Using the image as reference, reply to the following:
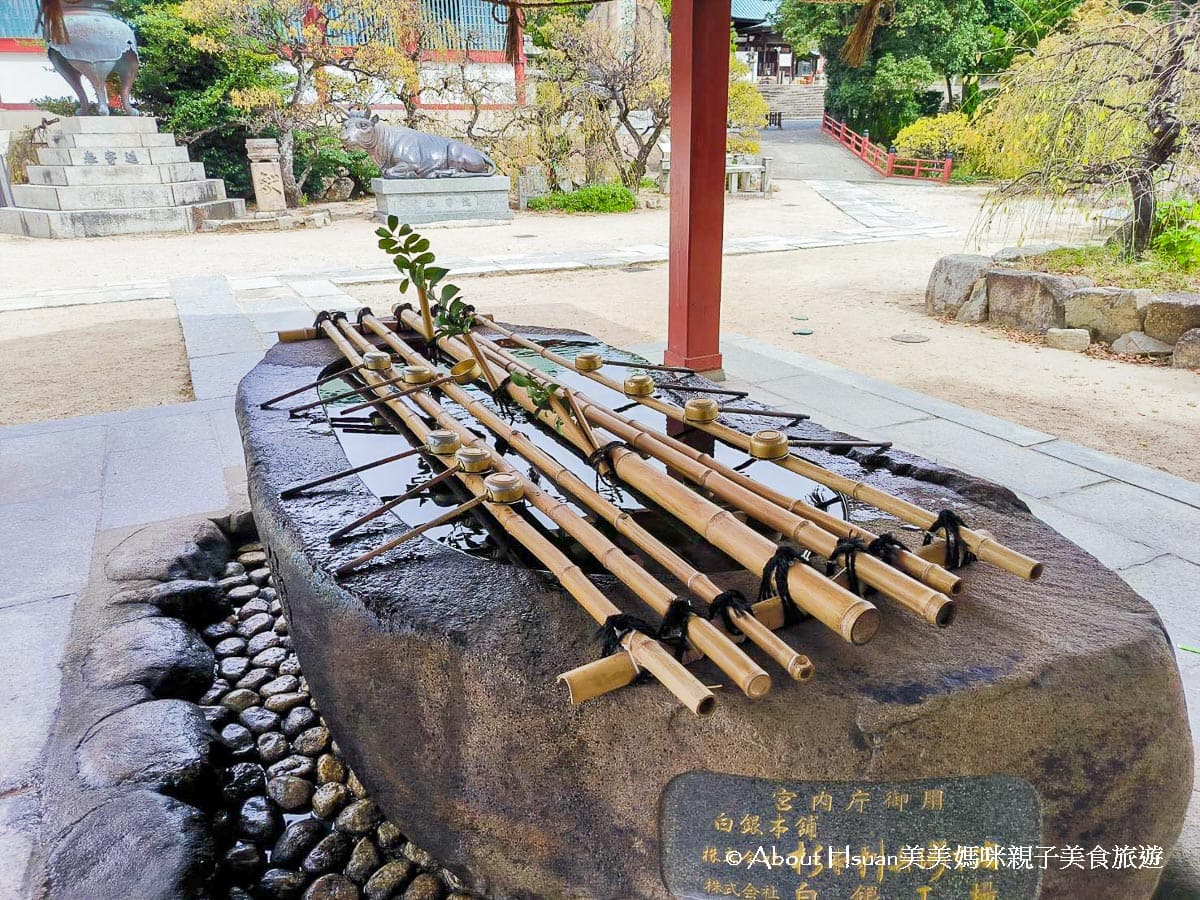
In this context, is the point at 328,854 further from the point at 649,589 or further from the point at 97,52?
the point at 97,52

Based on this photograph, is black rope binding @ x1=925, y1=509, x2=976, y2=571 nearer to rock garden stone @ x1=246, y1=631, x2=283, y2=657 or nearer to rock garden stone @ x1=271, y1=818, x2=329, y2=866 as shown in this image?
rock garden stone @ x1=271, y1=818, x2=329, y2=866

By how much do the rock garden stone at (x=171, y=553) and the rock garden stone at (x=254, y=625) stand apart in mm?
260

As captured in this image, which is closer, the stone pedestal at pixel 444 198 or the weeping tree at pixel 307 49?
the stone pedestal at pixel 444 198

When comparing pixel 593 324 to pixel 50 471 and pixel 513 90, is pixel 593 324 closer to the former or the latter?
pixel 50 471

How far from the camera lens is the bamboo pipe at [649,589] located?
3.82 feet

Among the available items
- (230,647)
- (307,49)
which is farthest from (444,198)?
(230,647)

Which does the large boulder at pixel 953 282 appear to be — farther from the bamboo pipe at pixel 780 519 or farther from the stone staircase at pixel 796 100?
the stone staircase at pixel 796 100

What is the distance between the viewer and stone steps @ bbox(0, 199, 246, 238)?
13336mm

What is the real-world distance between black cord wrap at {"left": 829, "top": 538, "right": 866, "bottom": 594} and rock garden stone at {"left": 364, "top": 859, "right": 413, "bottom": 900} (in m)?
1.15

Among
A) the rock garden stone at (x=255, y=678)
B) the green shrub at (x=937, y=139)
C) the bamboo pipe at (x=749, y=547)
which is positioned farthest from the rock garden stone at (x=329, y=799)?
the green shrub at (x=937, y=139)

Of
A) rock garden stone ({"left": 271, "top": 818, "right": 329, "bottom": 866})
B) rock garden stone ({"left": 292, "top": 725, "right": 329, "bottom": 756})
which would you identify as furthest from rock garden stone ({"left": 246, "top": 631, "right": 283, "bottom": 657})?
rock garden stone ({"left": 271, "top": 818, "right": 329, "bottom": 866})

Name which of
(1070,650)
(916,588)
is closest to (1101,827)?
(1070,650)

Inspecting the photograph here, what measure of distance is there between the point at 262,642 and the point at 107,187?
13758 millimetres

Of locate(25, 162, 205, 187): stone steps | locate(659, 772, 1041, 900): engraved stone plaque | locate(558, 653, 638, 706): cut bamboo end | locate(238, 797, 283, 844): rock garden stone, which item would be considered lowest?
locate(238, 797, 283, 844): rock garden stone
